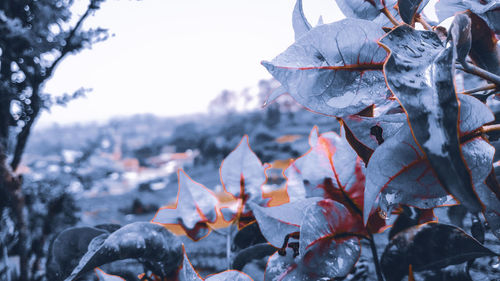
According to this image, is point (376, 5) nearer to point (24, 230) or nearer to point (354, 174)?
point (354, 174)

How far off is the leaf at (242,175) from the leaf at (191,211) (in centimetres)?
1

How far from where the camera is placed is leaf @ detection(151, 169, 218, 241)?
0.22 metres

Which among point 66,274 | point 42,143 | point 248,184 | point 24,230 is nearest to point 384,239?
point 248,184

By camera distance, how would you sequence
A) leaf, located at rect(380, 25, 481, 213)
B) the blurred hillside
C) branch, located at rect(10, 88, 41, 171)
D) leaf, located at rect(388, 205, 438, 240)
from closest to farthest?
leaf, located at rect(380, 25, 481, 213) < leaf, located at rect(388, 205, 438, 240) < branch, located at rect(10, 88, 41, 171) < the blurred hillside

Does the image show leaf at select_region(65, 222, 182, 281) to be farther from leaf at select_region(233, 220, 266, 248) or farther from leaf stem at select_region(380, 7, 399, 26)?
leaf stem at select_region(380, 7, 399, 26)

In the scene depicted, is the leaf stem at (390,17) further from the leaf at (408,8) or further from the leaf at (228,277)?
the leaf at (228,277)

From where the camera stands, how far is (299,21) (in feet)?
0.56

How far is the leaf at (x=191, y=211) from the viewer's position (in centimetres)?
22

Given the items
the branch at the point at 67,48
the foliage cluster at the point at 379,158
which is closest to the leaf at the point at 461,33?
the foliage cluster at the point at 379,158

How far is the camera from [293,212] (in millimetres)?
158

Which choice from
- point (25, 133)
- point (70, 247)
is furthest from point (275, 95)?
point (25, 133)

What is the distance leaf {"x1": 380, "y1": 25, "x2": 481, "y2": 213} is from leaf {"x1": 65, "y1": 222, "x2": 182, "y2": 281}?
0.45ft

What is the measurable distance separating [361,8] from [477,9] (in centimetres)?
5

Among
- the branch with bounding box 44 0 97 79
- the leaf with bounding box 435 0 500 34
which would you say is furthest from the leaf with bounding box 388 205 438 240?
the branch with bounding box 44 0 97 79
